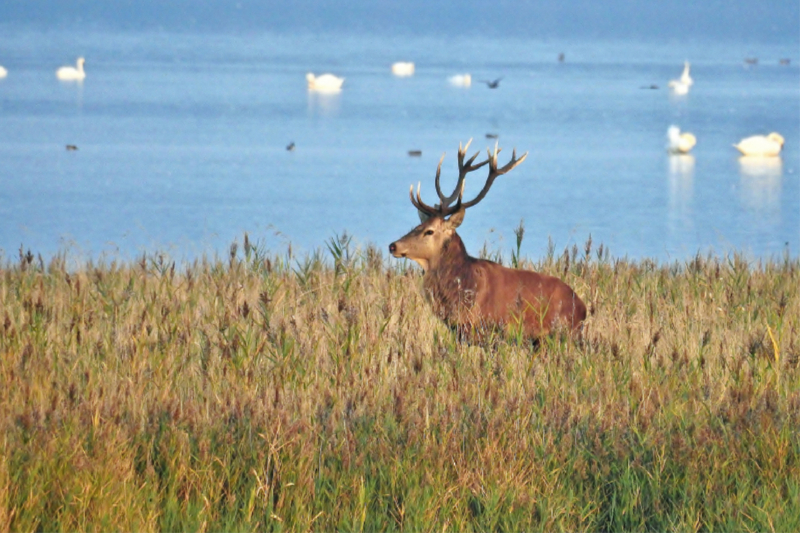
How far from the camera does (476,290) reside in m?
7.23

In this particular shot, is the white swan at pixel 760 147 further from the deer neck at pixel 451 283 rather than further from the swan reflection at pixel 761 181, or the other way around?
the deer neck at pixel 451 283

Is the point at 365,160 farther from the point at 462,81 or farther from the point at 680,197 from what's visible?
the point at 462,81

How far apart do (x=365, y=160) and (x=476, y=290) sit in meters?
24.2

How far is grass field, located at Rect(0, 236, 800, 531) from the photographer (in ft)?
16.1

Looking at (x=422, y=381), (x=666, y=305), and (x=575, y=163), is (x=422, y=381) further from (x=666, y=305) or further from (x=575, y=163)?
(x=575, y=163)

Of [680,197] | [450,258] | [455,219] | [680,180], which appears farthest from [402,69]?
[450,258]

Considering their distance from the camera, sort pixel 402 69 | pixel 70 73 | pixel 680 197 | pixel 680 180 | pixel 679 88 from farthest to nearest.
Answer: pixel 402 69 < pixel 679 88 < pixel 70 73 < pixel 680 180 < pixel 680 197

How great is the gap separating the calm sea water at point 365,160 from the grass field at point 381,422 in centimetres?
321

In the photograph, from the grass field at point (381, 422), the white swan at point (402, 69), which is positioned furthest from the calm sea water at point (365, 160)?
the grass field at point (381, 422)

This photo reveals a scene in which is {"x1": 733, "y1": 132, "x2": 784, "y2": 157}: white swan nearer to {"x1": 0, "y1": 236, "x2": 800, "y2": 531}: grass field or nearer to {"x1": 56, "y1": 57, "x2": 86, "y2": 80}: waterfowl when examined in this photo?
{"x1": 0, "y1": 236, "x2": 800, "y2": 531}: grass field

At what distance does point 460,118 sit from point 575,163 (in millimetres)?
11562

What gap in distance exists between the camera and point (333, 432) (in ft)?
18.3

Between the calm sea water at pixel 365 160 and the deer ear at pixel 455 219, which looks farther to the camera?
the calm sea water at pixel 365 160

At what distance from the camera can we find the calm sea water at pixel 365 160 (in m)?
20.7
